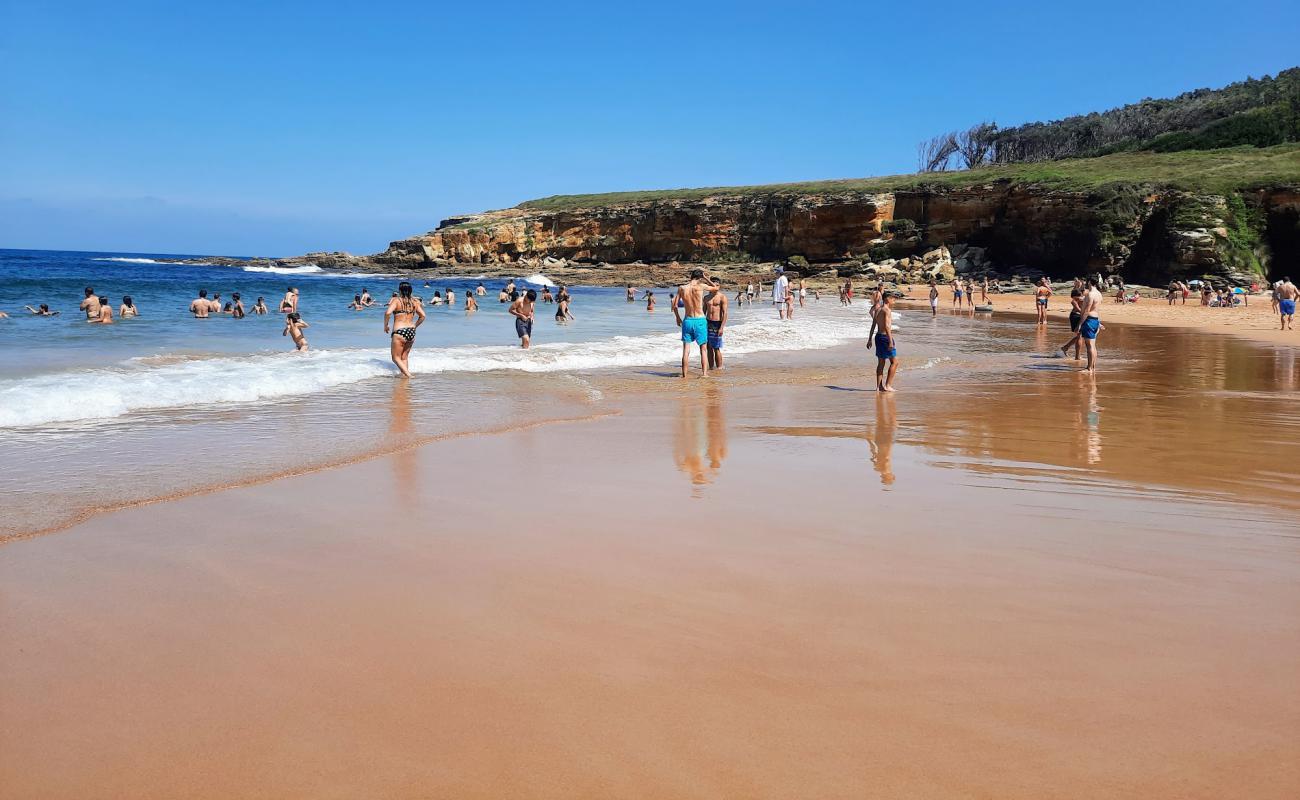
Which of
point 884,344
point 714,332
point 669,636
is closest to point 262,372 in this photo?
point 714,332

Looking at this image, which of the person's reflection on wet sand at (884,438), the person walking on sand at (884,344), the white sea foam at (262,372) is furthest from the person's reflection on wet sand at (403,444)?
the person walking on sand at (884,344)

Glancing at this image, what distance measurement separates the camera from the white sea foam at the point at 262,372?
8164mm

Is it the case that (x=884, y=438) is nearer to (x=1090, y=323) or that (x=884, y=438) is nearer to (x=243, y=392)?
(x=243, y=392)

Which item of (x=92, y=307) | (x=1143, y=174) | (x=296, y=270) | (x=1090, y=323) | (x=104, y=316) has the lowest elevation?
(x=1090, y=323)

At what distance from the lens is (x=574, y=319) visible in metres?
26.9

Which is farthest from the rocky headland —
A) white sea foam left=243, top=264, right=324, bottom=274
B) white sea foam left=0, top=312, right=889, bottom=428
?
white sea foam left=0, top=312, right=889, bottom=428

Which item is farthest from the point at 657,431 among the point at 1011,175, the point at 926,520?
the point at 1011,175

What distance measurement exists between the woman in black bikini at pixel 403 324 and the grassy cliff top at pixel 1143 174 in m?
40.3

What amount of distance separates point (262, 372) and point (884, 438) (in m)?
7.96

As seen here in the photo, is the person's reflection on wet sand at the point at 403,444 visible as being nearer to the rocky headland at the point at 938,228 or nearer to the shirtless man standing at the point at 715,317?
the shirtless man standing at the point at 715,317

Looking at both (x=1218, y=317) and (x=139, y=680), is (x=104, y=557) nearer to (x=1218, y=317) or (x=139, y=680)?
(x=139, y=680)

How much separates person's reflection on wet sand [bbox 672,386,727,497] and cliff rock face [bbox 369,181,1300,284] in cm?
3644

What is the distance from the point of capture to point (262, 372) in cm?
1103

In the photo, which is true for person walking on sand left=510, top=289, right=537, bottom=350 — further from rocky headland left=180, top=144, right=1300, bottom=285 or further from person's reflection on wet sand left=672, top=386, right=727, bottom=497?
rocky headland left=180, top=144, right=1300, bottom=285
